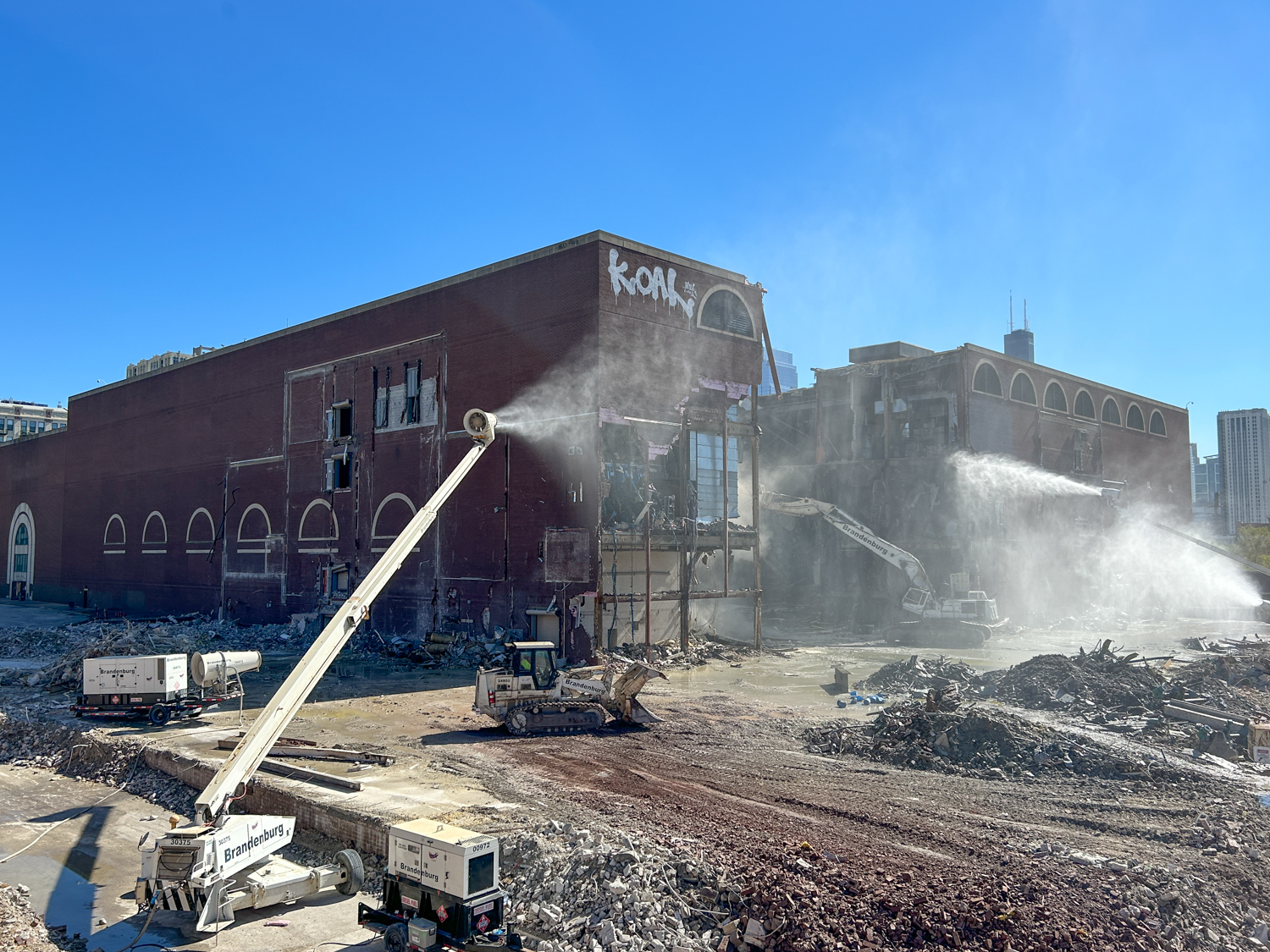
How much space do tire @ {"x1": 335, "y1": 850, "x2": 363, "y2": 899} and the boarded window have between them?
1603 centimetres

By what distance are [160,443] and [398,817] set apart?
40.8 metres

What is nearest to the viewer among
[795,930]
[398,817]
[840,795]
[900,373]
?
[795,930]

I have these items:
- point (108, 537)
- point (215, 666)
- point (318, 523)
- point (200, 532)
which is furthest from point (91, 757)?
point (108, 537)

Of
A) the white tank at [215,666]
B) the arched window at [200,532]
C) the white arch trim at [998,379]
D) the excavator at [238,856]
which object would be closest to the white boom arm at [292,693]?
the excavator at [238,856]

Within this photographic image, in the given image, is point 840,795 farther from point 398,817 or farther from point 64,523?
point 64,523

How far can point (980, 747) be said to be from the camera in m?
13.9

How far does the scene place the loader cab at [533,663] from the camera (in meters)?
15.6

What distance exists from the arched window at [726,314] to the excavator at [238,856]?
2138 centimetres

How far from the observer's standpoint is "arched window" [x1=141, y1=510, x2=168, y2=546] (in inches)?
1727

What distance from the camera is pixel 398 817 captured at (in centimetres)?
1059

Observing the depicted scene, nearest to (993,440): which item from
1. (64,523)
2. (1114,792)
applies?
(1114,792)

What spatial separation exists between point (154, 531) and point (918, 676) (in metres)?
39.3

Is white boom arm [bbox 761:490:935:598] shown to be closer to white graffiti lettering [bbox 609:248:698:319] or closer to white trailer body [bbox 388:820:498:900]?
white graffiti lettering [bbox 609:248:698:319]

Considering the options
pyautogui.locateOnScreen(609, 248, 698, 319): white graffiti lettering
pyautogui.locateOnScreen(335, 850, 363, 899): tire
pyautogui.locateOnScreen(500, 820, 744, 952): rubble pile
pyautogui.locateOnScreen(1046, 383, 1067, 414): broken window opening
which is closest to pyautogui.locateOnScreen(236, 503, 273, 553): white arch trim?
pyautogui.locateOnScreen(609, 248, 698, 319): white graffiti lettering
